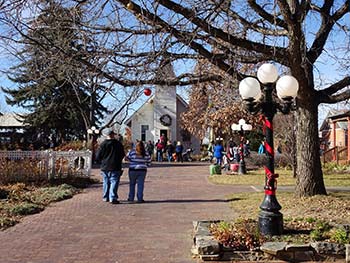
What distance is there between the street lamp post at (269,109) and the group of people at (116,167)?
471cm

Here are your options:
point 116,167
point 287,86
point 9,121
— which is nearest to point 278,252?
point 287,86

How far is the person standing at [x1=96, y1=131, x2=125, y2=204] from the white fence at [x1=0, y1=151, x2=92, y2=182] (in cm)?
493

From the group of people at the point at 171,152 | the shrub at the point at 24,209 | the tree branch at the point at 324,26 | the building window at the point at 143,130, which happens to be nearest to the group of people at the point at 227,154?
the group of people at the point at 171,152

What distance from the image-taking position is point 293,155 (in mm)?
20281

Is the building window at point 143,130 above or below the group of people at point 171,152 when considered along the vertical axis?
above

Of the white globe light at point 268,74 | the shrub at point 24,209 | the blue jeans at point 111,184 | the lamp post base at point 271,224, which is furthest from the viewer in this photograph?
the blue jeans at point 111,184

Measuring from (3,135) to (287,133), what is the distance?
110ft

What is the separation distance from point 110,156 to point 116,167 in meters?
0.33

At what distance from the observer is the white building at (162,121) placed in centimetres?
4562

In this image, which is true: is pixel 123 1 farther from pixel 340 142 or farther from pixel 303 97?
pixel 340 142

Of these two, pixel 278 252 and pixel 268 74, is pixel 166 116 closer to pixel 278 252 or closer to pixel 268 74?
pixel 268 74

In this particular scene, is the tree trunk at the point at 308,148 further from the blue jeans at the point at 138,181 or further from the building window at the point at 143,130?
the building window at the point at 143,130

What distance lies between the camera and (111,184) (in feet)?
39.0

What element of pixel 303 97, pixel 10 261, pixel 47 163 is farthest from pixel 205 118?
pixel 10 261
